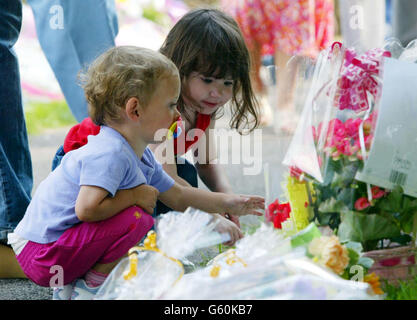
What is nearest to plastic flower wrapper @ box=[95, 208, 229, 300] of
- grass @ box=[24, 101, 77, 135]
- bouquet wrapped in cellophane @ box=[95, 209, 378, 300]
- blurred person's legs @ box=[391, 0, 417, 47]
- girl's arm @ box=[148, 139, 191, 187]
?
bouquet wrapped in cellophane @ box=[95, 209, 378, 300]

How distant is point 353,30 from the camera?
11.1 feet

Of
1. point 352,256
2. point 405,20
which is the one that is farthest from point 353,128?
point 405,20

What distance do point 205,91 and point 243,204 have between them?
1.13ft

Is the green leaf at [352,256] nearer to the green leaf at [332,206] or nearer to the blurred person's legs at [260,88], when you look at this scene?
the green leaf at [332,206]

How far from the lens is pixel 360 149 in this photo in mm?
1288

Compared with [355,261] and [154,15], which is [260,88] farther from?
[355,261]

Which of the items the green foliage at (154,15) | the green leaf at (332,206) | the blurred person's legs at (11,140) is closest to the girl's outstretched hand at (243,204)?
the green leaf at (332,206)

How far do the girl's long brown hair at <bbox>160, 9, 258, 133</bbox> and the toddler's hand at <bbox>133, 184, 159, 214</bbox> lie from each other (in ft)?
1.40

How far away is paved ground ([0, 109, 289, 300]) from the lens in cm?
151

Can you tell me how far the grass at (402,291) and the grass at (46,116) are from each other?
312 centimetres

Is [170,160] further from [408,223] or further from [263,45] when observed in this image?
[263,45]

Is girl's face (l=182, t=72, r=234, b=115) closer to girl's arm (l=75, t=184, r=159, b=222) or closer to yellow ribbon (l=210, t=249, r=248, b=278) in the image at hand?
girl's arm (l=75, t=184, r=159, b=222)

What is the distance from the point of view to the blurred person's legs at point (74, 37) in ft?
6.47

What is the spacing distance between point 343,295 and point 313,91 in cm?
49
